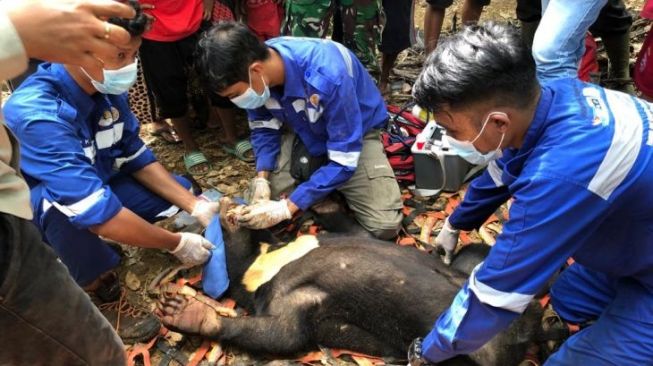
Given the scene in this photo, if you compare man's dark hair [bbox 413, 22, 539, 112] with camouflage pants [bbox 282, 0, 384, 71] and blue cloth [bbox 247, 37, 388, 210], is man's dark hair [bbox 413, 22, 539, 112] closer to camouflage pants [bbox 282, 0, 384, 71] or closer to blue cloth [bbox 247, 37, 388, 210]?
blue cloth [bbox 247, 37, 388, 210]

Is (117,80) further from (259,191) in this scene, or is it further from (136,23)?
(259,191)

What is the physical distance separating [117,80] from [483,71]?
6.20ft

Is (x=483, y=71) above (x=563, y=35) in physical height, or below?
above

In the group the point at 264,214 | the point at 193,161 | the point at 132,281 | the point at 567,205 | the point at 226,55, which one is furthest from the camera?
the point at 193,161

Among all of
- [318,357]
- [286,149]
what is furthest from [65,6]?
[286,149]

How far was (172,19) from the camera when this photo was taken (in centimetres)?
390

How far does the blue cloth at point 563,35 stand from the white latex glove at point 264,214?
199cm

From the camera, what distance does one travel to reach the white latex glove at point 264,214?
131 inches

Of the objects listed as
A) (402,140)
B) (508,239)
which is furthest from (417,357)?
(402,140)

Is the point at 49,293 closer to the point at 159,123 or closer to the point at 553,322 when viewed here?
the point at 553,322

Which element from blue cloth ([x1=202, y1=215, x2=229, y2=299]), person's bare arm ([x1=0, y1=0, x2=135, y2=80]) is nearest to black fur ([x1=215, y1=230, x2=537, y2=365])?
blue cloth ([x1=202, y1=215, x2=229, y2=299])

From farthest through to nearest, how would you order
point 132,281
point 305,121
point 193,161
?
point 193,161 < point 305,121 < point 132,281

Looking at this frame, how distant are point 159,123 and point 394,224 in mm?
2632

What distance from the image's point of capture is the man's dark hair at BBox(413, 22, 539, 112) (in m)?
1.87
